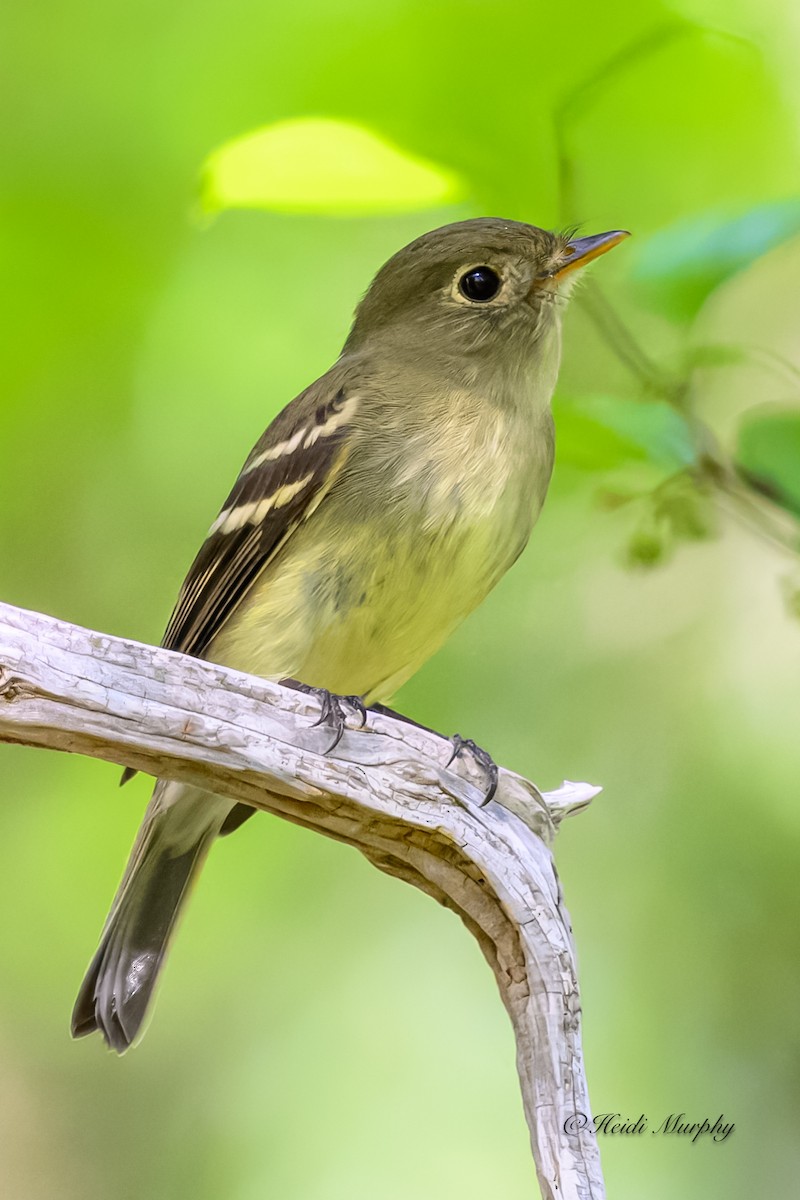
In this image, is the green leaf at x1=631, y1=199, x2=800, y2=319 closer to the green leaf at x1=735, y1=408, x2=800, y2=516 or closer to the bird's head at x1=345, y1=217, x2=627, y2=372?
the green leaf at x1=735, y1=408, x2=800, y2=516

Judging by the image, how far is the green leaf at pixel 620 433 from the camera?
1.99m

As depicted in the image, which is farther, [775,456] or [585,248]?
[585,248]

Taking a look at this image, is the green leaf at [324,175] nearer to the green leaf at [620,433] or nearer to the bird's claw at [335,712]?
the green leaf at [620,433]

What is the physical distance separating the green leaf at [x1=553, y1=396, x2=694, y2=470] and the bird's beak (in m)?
0.38

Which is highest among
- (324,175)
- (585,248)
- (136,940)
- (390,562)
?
(585,248)

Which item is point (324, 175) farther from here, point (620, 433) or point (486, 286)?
point (620, 433)

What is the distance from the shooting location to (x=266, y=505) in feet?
7.88

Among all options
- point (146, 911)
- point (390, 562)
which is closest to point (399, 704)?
point (146, 911)

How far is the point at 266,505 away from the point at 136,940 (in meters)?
0.84

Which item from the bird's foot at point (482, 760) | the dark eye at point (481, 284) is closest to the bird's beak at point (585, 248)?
the dark eye at point (481, 284)

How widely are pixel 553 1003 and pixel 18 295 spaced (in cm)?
187

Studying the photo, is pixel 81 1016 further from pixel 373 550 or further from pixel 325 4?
pixel 325 4

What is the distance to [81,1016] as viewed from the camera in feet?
7.91

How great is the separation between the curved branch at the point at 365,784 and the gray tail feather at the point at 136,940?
65 cm
